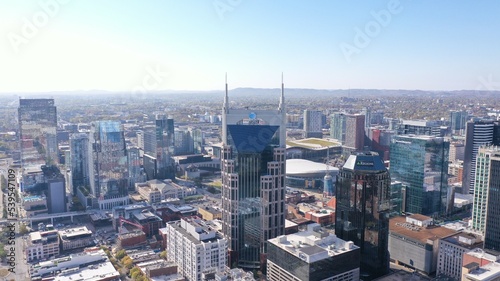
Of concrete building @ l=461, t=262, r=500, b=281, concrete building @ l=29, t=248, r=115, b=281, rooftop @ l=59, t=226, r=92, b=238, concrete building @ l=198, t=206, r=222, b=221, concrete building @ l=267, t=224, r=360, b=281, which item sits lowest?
concrete building @ l=29, t=248, r=115, b=281

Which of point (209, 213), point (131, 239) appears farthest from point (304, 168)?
point (131, 239)

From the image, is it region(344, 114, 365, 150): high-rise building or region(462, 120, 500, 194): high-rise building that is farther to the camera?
region(344, 114, 365, 150): high-rise building

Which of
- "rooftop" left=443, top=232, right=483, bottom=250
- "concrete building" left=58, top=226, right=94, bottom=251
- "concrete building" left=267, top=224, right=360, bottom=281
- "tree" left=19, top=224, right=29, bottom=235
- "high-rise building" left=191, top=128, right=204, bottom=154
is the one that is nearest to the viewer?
"concrete building" left=267, top=224, right=360, bottom=281

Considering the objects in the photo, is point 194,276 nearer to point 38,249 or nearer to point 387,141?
point 38,249

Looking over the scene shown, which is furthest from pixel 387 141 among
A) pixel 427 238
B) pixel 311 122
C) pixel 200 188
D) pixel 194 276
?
pixel 194 276

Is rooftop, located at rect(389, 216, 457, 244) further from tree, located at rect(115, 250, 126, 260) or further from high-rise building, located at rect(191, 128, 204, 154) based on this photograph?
high-rise building, located at rect(191, 128, 204, 154)

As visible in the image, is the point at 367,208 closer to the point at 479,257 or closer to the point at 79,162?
the point at 479,257

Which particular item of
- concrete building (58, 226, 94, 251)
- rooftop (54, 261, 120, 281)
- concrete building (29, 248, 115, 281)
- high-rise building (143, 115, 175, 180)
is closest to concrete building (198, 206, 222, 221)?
concrete building (58, 226, 94, 251)

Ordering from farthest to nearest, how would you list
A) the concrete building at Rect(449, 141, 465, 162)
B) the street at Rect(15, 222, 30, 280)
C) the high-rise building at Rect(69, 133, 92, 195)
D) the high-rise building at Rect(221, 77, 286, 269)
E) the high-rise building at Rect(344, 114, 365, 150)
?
the high-rise building at Rect(344, 114, 365, 150), the concrete building at Rect(449, 141, 465, 162), the high-rise building at Rect(69, 133, 92, 195), the high-rise building at Rect(221, 77, 286, 269), the street at Rect(15, 222, 30, 280)
